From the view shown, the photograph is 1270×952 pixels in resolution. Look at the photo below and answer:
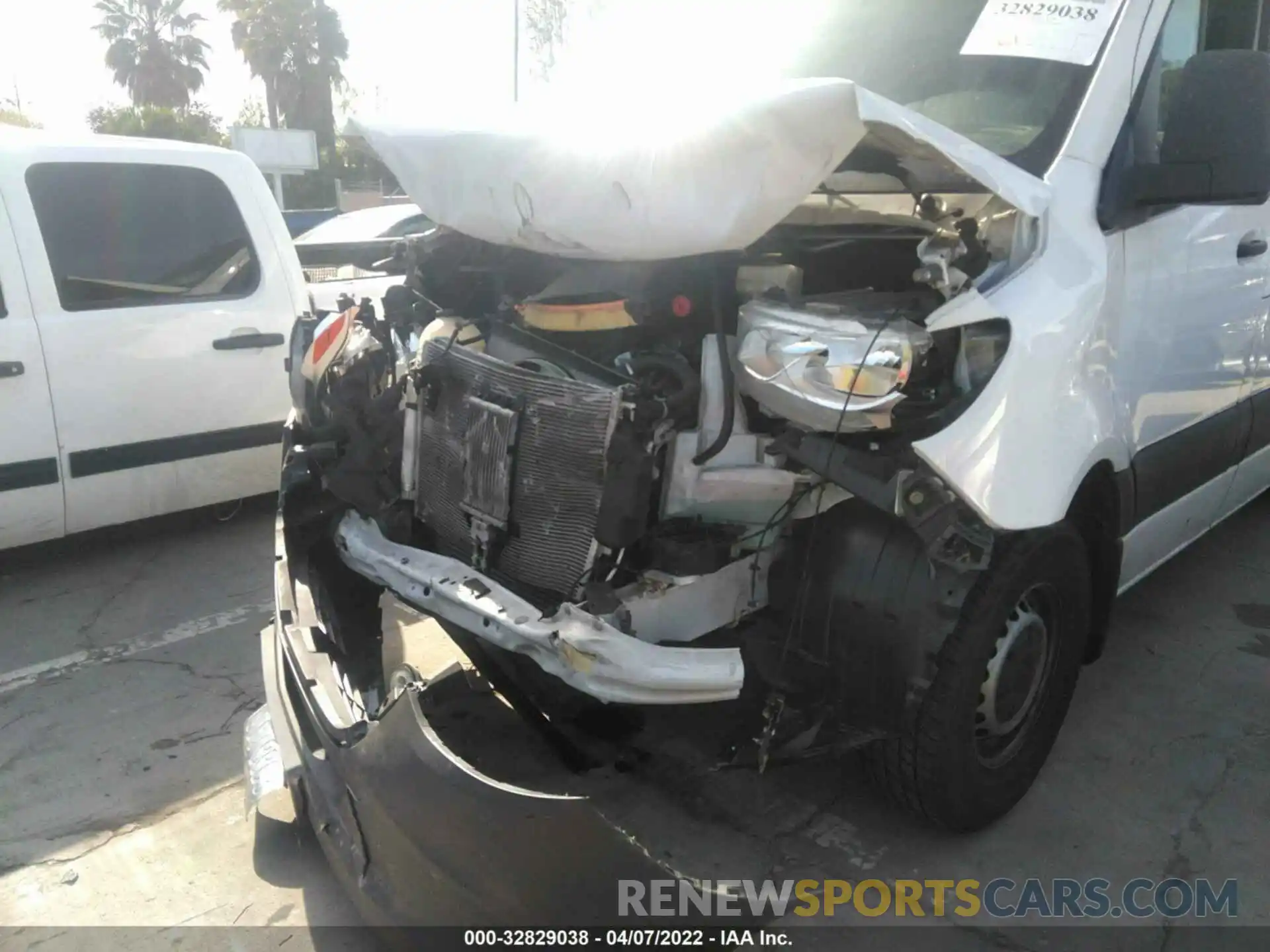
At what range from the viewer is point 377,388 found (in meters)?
2.97

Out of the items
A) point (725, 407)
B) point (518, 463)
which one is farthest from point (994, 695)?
point (518, 463)

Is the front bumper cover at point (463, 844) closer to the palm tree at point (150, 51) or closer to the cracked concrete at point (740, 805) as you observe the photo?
the cracked concrete at point (740, 805)

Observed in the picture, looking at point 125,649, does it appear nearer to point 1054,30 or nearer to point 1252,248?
point 1054,30

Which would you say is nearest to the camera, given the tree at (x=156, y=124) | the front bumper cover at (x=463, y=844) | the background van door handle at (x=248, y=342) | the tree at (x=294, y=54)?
the front bumper cover at (x=463, y=844)

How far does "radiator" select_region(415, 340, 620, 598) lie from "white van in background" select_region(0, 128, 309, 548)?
2.39m

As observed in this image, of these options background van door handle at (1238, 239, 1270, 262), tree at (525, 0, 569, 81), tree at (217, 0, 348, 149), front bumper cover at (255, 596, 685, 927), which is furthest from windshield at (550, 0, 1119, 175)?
tree at (217, 0, 348, 149)

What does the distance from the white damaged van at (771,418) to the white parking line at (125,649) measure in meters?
1.47

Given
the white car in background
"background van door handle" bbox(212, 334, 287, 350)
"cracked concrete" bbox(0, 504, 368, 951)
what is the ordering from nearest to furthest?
"cracked concrete" bbox(0, 504, 368, 951) → "background van door handle" bbox(212, 334, 287, 350) → the white car in background

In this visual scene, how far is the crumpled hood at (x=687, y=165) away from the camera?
2047 mm

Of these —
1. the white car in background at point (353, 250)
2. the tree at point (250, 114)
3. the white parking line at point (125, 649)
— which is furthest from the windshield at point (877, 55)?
the tree at point (250, 114)

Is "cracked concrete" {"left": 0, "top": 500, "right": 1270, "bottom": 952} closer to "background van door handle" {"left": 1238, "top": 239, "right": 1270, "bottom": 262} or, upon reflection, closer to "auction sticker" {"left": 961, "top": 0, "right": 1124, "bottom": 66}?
"background van door handle" {"left": 1238, "top": 239, "right": 1270, "bottom": 262}

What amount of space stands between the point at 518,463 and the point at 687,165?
812 mm

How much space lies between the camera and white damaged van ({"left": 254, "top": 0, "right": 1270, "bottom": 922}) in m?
2.10

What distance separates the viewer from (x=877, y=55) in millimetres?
3127
